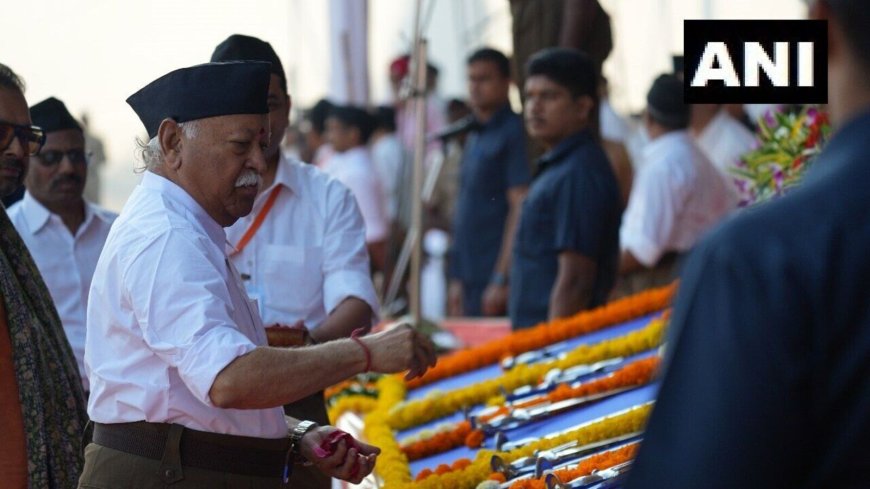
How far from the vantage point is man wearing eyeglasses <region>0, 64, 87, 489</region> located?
301 cm

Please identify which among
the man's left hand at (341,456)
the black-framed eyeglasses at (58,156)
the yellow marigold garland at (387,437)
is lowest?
the yellow marigold garland at (387,437)

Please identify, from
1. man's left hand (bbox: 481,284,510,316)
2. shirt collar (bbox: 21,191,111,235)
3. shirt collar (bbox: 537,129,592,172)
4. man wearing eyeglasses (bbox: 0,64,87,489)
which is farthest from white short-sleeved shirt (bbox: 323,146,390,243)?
man wearing eyeglasses (bbox: 0,64,87,489)

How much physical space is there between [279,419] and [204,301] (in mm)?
431

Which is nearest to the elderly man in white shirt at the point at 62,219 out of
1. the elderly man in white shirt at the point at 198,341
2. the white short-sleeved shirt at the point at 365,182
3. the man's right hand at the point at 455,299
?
the elderly man in white shirt at the point at 198,341

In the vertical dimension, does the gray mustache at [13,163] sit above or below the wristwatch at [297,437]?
above

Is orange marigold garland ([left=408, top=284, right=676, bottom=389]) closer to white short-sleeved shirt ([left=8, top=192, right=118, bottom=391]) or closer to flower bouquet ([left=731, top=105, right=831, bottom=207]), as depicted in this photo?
flower bouquet ([left=731, top=105, right=831, bottom=207])

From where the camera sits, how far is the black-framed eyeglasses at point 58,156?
4000 millimetres

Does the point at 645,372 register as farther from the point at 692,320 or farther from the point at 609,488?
the point at 692,320

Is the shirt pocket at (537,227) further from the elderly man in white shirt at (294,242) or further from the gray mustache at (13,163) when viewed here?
the gray mustache at (13,163)

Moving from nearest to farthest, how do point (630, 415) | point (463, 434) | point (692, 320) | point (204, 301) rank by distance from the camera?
point (692, 320)
point (204, 301)
point (630, 415)
point (463, 434)

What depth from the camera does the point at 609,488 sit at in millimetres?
2889

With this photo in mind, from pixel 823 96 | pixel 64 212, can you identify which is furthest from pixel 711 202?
pixel 823 96

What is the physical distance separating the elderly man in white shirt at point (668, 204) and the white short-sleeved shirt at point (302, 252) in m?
2.41

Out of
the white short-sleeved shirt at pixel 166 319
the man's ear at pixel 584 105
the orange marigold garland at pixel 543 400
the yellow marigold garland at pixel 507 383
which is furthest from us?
the man's ear at pixel 584 105
